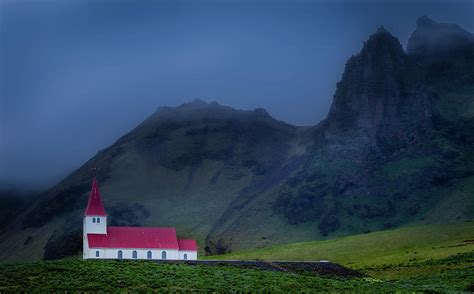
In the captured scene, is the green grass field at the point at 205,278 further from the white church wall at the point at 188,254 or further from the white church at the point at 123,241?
the white church wall at the point at 188,254

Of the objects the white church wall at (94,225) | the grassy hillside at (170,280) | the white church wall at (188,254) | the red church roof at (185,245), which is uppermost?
the white church wall at (94,225)

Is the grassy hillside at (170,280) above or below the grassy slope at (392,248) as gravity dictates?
below

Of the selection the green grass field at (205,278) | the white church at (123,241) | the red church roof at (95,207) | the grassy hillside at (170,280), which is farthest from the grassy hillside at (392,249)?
the red church roof at (95,207)

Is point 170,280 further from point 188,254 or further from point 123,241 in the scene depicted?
point 188,254

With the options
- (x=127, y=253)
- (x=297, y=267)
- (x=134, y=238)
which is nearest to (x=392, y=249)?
(x=134, y=238)

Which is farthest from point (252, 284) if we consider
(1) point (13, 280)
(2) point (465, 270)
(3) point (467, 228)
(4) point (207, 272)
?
(3) point (467, 228)

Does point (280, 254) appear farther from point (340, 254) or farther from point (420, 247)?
point (420, 247)

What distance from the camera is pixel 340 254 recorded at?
169 meters

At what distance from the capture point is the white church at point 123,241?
124 m

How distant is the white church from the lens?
406 ft

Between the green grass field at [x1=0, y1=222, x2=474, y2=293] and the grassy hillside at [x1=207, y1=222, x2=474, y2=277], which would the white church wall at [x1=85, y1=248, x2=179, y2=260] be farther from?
the grassy hillside at [x1=207, y1=222, x2=474, y2=277]

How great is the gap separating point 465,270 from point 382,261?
40.2m

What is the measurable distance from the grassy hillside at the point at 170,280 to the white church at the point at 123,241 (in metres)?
35.1

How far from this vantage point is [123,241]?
126062 mm
